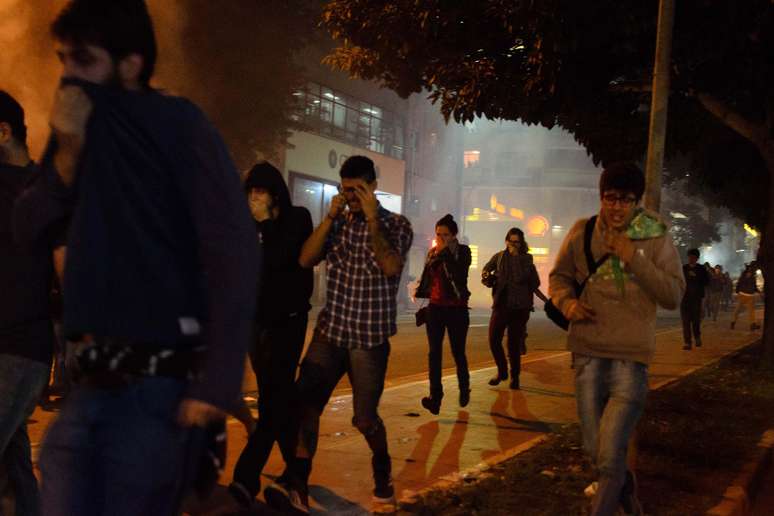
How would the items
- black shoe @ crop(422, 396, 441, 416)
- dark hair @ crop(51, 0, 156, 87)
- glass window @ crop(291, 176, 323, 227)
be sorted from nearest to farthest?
dark hair @ crop(51, 0, 156, 87) < black shoe @ crop(422, 396, 441, 416) < glass window @ crop(291, 176, 323, 227)

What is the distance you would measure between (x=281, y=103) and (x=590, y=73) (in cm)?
1273

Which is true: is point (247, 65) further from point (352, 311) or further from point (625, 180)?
point (625, 180)

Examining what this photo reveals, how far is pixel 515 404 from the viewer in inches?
344

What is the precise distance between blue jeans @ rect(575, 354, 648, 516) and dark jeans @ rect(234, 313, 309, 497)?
1.50 meters

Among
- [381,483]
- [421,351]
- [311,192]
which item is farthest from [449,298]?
[311,192]

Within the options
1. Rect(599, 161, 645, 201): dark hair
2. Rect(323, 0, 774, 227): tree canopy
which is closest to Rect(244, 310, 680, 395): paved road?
Rect(323, 0, 774, 227): tree canopy

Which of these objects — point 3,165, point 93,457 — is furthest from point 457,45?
point 93,457

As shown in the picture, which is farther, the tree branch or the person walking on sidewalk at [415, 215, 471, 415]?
the tree branch

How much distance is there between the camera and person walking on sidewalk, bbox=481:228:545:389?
9.70 meters

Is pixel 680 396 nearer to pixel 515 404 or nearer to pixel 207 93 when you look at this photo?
pixel 515 404

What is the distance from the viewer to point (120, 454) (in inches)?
70.7

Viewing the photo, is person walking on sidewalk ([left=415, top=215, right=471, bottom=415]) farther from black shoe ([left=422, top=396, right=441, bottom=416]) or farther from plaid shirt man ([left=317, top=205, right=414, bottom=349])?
plaid shirt man ([left=317, top=205, right=414, bottom=349])

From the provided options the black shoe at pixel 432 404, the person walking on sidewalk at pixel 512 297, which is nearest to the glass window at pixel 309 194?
the person walking on sidewalk at pixel 512 297

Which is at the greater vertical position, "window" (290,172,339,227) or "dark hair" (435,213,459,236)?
"window" (290,172,339,227)
